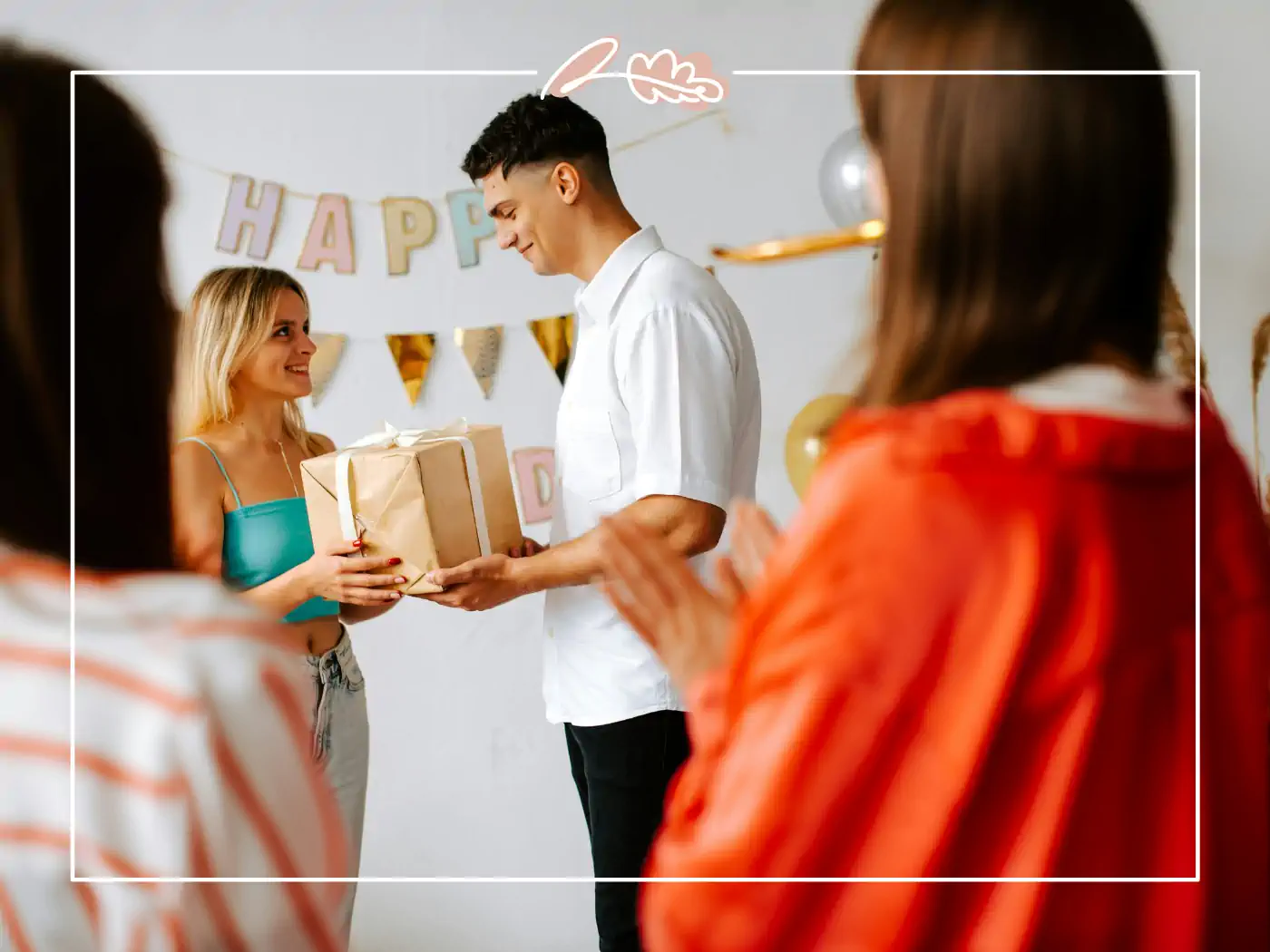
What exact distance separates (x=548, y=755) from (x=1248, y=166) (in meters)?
1.06

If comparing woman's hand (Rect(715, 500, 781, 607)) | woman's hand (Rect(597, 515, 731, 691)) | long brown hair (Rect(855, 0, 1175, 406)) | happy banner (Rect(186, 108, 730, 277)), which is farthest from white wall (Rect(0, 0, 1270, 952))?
long brown hair (Rect(855, 0, 1175, 406))

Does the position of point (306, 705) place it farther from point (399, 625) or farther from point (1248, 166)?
point (1248, 166)

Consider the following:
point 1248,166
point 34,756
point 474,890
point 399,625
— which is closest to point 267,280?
point 399,625

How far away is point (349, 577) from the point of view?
1092mm

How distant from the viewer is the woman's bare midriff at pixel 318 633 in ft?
3.52

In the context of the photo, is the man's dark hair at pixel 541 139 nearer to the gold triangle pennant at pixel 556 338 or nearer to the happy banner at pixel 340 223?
the happy banner at pixel 340 223

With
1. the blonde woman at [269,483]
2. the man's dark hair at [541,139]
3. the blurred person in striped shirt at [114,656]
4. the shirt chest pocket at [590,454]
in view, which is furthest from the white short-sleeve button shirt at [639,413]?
the blurred person in striped shirt at [114,656]

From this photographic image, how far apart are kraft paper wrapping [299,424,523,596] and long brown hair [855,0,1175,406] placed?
0.50m

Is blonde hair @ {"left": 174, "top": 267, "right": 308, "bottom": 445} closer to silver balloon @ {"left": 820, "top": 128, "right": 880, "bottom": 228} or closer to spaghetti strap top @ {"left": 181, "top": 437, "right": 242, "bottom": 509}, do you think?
spaghetti strap top @ {"left": 181, "top": 437, "right": 242, "bottom": 509}

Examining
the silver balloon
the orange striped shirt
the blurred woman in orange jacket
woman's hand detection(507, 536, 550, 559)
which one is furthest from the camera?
woman's hand detection(507, 536, 550, 559)

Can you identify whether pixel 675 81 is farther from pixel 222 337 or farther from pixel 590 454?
pixel 222 337

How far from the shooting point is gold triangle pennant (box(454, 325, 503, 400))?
1144 millimetres

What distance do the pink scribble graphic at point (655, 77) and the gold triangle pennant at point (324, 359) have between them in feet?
1.12

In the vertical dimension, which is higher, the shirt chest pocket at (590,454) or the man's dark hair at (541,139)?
the man's dark hair at (541,139)
